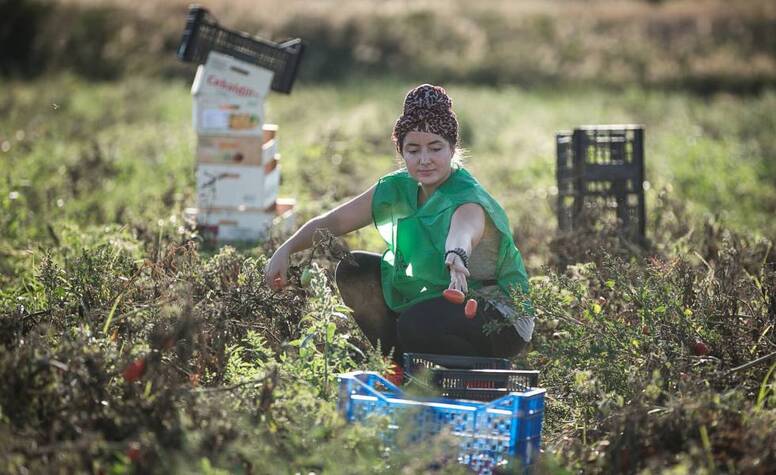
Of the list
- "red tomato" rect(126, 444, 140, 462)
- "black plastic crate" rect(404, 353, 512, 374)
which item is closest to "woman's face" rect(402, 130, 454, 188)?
"black plastic crate" rect(404, 353, 512, 374)

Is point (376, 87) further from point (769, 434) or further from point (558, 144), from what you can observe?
point (769, 434)

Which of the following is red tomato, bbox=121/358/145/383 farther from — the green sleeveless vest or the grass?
the green sleeveless vest

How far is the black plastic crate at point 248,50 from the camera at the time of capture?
736 cm

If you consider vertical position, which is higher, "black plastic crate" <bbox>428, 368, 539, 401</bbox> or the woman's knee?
the woman's knee

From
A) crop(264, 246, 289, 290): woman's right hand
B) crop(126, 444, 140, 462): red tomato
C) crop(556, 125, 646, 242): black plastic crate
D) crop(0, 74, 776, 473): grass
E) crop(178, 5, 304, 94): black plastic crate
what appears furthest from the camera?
crop(178, 5, 304, 94): black plastic crate

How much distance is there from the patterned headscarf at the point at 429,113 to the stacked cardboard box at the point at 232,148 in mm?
2717

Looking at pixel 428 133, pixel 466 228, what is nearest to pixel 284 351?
pixel 466 228

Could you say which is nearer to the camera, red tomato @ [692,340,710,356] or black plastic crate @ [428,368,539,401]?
black plastic crate @ [428,368,539,401]

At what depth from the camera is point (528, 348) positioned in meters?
5.51

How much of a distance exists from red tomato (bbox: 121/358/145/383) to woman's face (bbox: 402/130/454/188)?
153 centimetres

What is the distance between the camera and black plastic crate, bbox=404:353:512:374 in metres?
4.30

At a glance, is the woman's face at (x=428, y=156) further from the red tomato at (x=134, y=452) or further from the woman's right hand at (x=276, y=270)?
the red tomato at (x=134, y=452)

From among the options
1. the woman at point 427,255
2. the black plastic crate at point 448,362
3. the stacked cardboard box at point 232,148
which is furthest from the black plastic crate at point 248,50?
the black plastic crate at point 448,362

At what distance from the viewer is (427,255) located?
4770mm
